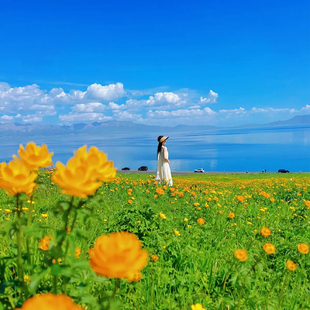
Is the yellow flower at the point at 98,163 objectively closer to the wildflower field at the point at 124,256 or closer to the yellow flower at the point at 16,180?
the wildflower field at the point at 124,256

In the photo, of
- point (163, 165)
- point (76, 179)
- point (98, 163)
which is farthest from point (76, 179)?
point (163, 165)

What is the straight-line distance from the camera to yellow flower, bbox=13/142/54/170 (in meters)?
1.38

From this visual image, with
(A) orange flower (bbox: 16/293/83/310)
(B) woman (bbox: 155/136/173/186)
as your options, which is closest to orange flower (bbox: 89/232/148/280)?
(A) orange flower (bbox: 16/293/83/310)

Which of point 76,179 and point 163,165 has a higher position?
point 76,179

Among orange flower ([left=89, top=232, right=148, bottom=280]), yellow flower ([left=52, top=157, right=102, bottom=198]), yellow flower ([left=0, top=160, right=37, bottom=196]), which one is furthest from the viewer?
yellow flower ([left=0, top=160, right=37, bottom=196])

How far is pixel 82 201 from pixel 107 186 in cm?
717

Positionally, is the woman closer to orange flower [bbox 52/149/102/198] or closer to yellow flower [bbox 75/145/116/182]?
yellow flower [bbox 75/145/116/182]

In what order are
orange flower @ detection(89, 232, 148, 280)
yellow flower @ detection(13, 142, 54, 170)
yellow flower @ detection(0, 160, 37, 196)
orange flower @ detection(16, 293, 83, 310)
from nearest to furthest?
orange flower @ detection(16, 293, 83, 310) < orange flower @ detection(89, 232, 148, 280) < yellow flower @ detection(0, 160, 37, 196) < yellow flower @ detection(13, 142, 54, 170)

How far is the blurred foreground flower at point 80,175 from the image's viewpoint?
1.08 metres

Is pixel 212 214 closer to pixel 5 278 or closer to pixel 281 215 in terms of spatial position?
pixel 281 215

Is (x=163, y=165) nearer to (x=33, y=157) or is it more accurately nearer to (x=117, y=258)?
(x=33, y=157)

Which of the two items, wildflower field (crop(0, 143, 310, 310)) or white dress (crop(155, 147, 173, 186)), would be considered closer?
wildflower field (crop(0, 143, 310, 310))

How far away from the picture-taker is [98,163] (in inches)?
47.1

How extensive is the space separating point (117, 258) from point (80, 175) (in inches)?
14.3
